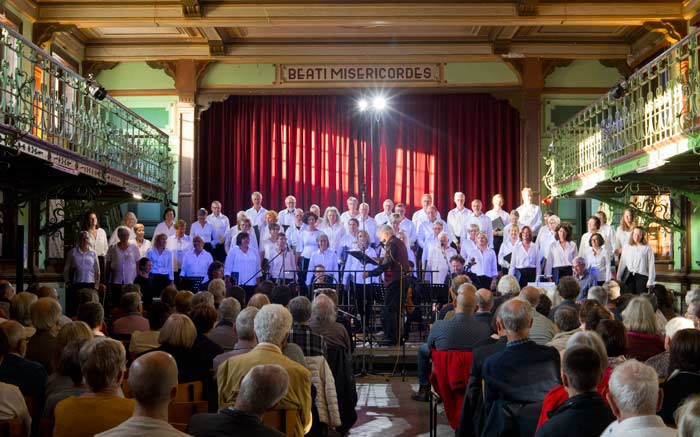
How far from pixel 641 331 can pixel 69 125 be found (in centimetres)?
753

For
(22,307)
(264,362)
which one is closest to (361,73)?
(22,307)

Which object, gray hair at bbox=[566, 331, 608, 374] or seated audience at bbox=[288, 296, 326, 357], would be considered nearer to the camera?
gray hair at bbox=[566, 331, 608, 374]

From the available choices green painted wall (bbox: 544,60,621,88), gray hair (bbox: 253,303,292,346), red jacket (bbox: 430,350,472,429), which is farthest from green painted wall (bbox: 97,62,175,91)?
gray hair (bbox: 253,303,292,346)

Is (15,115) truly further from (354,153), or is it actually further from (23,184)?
(354,153)

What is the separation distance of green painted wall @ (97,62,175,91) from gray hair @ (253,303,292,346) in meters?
13.2

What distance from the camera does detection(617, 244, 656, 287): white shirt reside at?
35.5 ft

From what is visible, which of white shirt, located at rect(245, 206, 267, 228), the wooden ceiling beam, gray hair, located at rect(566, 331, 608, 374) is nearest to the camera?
gray hair, located at rect(566, 331, 608, 374)

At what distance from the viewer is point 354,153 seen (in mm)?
17391

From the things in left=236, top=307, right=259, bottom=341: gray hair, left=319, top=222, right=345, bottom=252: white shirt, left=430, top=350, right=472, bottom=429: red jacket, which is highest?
left=319, top=222, right=345, bottom=252: white shirt

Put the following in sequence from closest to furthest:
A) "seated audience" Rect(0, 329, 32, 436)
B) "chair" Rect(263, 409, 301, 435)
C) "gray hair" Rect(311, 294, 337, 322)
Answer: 1. "seated audience" Rect(0, 329, 32, 436)
2. "chair" Rect(263, 409, 301, 435)
3. "gray hair" Rect(311, 294, 337, 322)

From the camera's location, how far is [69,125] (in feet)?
33.9

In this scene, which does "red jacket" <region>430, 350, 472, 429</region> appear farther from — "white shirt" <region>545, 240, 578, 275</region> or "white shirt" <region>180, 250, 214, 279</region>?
"white shirt" <region>180, 250, 214, 279</region>

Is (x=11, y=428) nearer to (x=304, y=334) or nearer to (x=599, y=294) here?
(x=304, y=334)

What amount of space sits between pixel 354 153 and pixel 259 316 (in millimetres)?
13037
